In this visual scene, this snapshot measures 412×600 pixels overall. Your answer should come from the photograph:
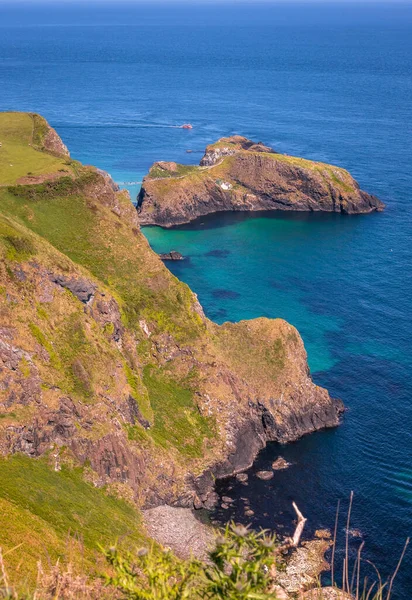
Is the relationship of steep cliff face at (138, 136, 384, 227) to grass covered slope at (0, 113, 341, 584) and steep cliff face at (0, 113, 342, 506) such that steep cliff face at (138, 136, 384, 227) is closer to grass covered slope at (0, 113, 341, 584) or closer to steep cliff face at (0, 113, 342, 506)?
grass covered slope at (0, 113, 341, 584)

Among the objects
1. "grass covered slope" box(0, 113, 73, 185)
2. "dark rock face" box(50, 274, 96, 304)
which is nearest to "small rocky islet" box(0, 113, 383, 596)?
"dark rock face" box(50, 274, 96, 304)

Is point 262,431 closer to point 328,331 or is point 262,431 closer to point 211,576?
point 328,331

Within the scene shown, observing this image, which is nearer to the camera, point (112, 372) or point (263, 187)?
point (112, 372)

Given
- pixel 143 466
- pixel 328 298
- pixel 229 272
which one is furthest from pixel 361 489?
pixel 229 272

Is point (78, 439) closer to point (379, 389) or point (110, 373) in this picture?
point (110, 373)

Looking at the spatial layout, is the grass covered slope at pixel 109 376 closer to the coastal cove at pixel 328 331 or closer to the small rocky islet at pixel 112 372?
the small rocky islet at pixel 112 372

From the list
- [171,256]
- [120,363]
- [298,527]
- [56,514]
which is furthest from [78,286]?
[171,256]
